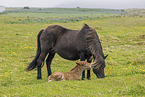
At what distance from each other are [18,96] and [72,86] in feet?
7.32

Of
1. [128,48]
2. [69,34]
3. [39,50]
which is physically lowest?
[128,48]

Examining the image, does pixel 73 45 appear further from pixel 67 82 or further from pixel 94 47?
pixel 67 82

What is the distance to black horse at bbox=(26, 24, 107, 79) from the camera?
10.0 metres

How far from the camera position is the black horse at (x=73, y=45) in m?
10.0

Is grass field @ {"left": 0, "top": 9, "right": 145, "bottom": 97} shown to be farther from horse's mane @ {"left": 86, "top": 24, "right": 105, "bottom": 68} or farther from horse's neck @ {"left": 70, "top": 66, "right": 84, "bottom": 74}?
horse's mane @ {"left": 86, "top": 24, "right": 105, "bottom": 68}

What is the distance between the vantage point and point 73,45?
34.8 ft

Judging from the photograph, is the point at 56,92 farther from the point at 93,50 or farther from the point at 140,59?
the point at 140,59

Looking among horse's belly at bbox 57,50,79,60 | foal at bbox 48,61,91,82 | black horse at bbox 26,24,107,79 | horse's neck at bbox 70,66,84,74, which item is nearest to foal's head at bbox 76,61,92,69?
foal at bbox 48,61,91,82

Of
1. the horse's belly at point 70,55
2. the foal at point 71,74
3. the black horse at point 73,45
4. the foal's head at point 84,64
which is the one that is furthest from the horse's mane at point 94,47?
the horse's belly at point 70,55

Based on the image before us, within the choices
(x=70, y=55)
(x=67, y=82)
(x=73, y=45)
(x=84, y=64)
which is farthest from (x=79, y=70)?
(x=73, y=45)

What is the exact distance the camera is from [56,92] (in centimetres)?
738

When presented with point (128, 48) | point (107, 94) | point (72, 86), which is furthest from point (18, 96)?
point (128, 48)

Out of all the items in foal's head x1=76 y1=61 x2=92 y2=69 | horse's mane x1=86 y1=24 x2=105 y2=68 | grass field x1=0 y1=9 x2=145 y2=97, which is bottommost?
grass field x1=0 y1=9 x2=145 y2=97

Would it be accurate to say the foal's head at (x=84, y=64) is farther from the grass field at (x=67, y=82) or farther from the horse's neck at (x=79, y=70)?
the grass field at (x=67, y=82)
